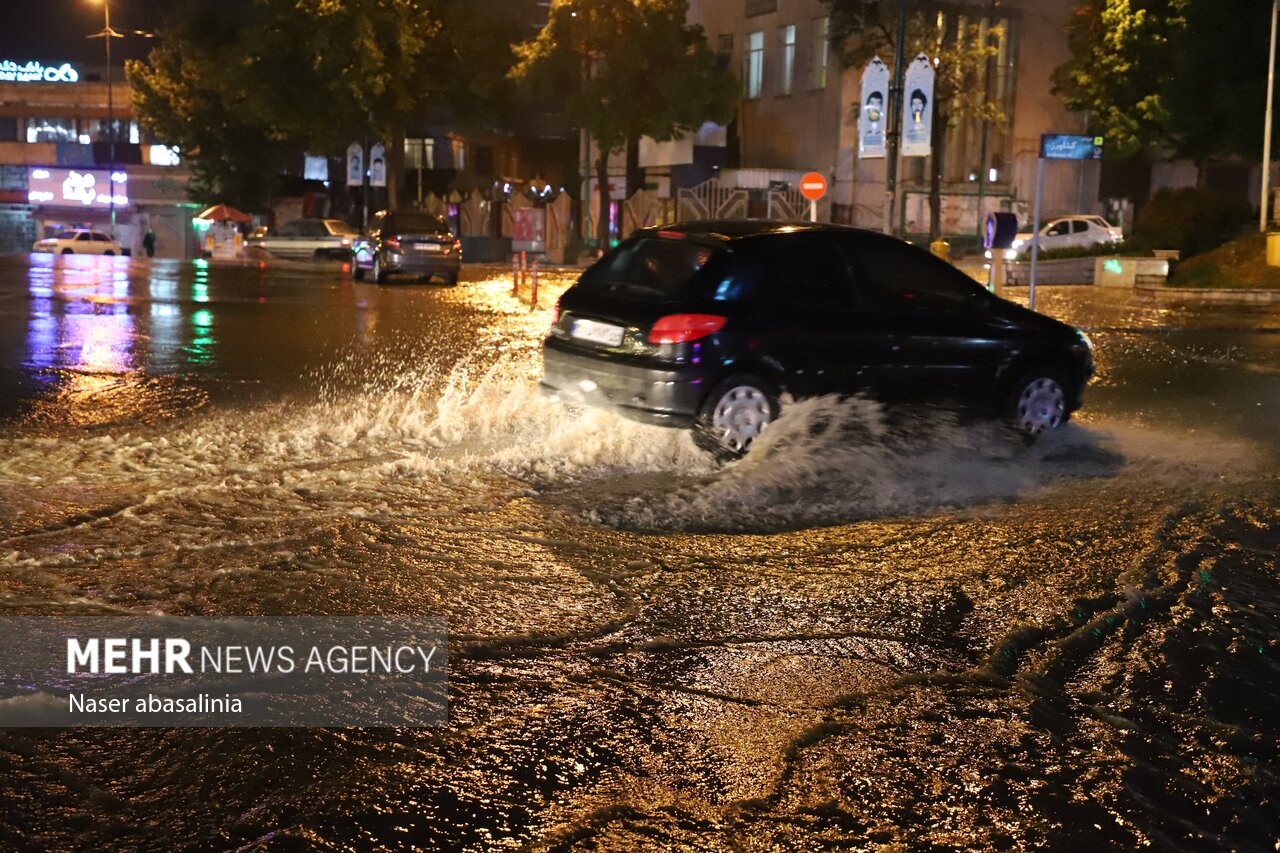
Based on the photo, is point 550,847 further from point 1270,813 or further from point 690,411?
point 690,411

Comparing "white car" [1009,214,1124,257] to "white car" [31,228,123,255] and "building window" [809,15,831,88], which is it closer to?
"building window" [809,15,831,88]

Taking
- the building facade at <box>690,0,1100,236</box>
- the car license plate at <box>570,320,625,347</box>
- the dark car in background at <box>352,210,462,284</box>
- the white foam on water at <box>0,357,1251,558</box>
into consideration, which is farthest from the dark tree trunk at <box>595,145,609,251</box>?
the car license plate at <box>570,320,625,347</box>

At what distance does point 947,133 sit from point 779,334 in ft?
140

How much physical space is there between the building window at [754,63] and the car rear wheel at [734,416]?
45.3 meters

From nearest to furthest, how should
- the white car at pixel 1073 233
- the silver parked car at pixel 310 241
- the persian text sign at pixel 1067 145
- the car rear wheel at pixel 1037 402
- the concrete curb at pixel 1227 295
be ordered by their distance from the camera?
the car rear wheel at pixel 1037 402, the concrete curb at pixel 1227 295, the persian text sign at pixel 1067 145, the white car at pixel 1073 233, the silver parked car at pixel 310 241

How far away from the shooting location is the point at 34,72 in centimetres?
7688

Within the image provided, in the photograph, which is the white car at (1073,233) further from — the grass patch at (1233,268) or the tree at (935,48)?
the grass patch at (1233,268)

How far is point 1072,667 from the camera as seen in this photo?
5180 millimetres

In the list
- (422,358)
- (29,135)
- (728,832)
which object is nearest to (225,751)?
(728,832)

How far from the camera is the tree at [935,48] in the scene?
145 feet

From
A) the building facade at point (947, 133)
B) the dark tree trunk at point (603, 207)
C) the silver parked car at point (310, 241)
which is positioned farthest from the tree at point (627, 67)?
the silver parked car at point (310, 241)

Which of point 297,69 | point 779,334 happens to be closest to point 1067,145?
point 779,334

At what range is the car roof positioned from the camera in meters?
9.15

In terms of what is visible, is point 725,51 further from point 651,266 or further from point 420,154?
point 651,266
